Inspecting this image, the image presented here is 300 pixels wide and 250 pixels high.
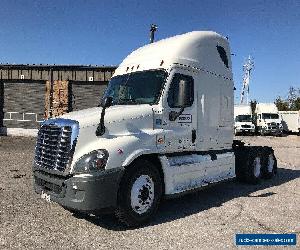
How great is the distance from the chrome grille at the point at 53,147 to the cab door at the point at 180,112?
205 cm

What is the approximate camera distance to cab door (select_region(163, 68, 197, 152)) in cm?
702

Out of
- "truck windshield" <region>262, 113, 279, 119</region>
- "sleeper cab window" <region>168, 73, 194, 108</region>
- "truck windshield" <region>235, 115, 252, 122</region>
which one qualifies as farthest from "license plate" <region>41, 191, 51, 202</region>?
"truck windshield" <region>262, 113, 279, 119</region>

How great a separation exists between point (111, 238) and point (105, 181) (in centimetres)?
95

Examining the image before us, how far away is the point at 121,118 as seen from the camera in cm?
638

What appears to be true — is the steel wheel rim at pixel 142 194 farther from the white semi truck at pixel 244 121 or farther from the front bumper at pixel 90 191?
the white semi truck at pixel 244 121

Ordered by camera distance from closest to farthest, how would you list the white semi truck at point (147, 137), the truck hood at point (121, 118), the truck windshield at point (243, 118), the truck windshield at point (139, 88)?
1. the white semi truck at point (147, 137)
2. the truck hood at point (121, 118)
3. the truck windshield at point (139, 88)
4. the truck windshield at point (243, 118)

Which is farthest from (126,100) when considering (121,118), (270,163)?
(270,163)

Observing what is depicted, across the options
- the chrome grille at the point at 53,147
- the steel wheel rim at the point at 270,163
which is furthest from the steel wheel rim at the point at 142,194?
the steel wheel rim at the point at 270,163

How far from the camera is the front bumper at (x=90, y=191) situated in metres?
5.69

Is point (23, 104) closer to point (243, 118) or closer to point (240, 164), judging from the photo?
point (240, 164)

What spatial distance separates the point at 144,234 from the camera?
19.3 feet

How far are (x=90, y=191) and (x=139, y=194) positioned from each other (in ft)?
3.39

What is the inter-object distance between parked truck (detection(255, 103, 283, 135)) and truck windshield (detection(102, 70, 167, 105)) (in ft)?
103

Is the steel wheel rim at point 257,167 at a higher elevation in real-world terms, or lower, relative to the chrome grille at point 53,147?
lower
